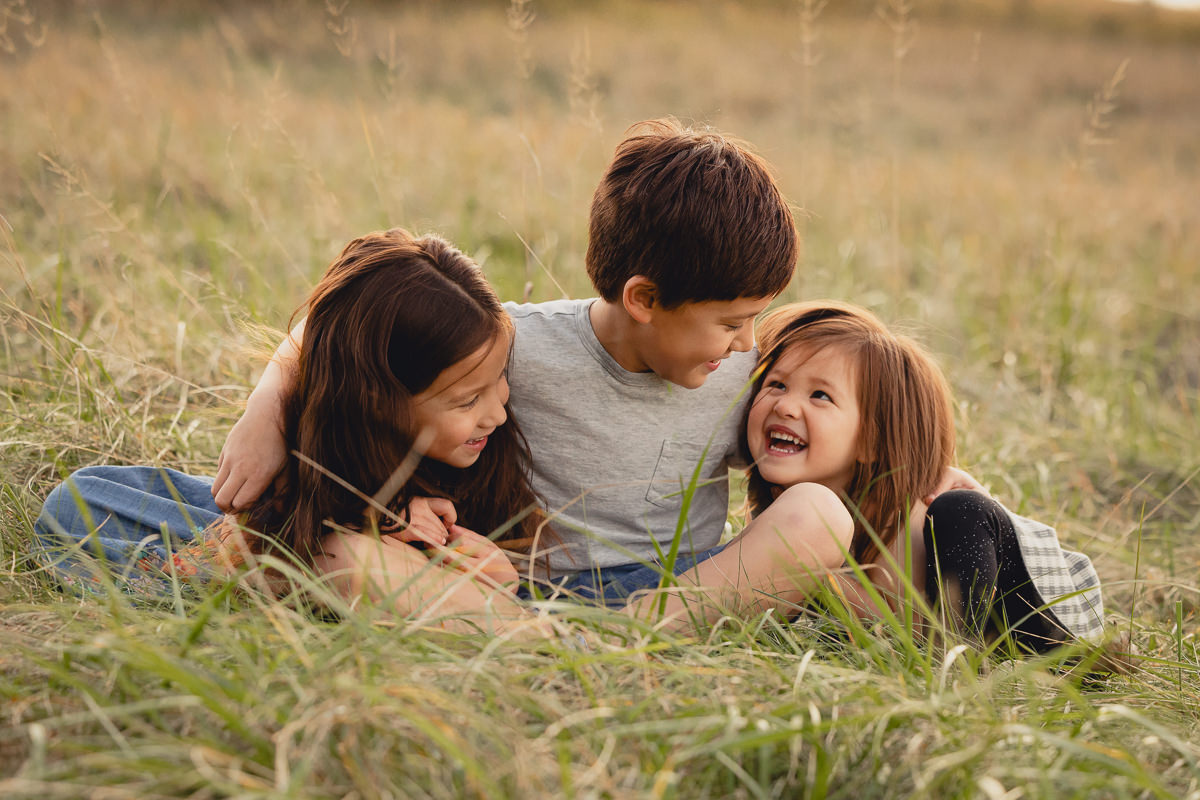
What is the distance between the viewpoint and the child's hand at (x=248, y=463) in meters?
1.91

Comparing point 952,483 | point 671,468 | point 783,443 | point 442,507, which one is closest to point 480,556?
point 442,507

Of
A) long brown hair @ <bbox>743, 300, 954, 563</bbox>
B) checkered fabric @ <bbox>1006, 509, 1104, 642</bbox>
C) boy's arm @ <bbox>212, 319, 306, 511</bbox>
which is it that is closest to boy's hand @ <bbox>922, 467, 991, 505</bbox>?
long brown hair @ <bbox>743, 300, 954, 563</bbox>

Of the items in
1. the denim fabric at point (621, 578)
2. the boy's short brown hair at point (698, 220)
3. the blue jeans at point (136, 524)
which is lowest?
the denim fabric at point (621, 578)

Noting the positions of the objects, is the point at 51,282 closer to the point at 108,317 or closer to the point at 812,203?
the point at 108,317

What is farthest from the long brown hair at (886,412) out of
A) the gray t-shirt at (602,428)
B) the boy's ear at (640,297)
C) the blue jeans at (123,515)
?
the blue jeans at (123,515)

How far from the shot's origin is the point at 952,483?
7.53ft

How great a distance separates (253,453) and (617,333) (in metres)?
0.84

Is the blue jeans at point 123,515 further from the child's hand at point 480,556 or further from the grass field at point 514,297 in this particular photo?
the child's hand at point 480,556

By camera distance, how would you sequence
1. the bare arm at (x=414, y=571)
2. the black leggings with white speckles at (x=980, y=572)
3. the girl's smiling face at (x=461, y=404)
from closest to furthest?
the bare arm at (x=414, y=571), the girl's smiling face at (x=461, y=404), the black leggings with white speckles at (x=980, y=572)

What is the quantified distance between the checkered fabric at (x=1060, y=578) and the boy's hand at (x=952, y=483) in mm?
151

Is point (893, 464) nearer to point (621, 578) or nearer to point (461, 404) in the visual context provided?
point (621, 578)

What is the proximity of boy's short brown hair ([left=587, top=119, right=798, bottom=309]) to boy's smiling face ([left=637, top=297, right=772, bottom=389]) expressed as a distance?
1.1 inches

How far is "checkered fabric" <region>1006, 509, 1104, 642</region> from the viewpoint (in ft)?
6.84

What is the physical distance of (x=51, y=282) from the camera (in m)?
3.35
